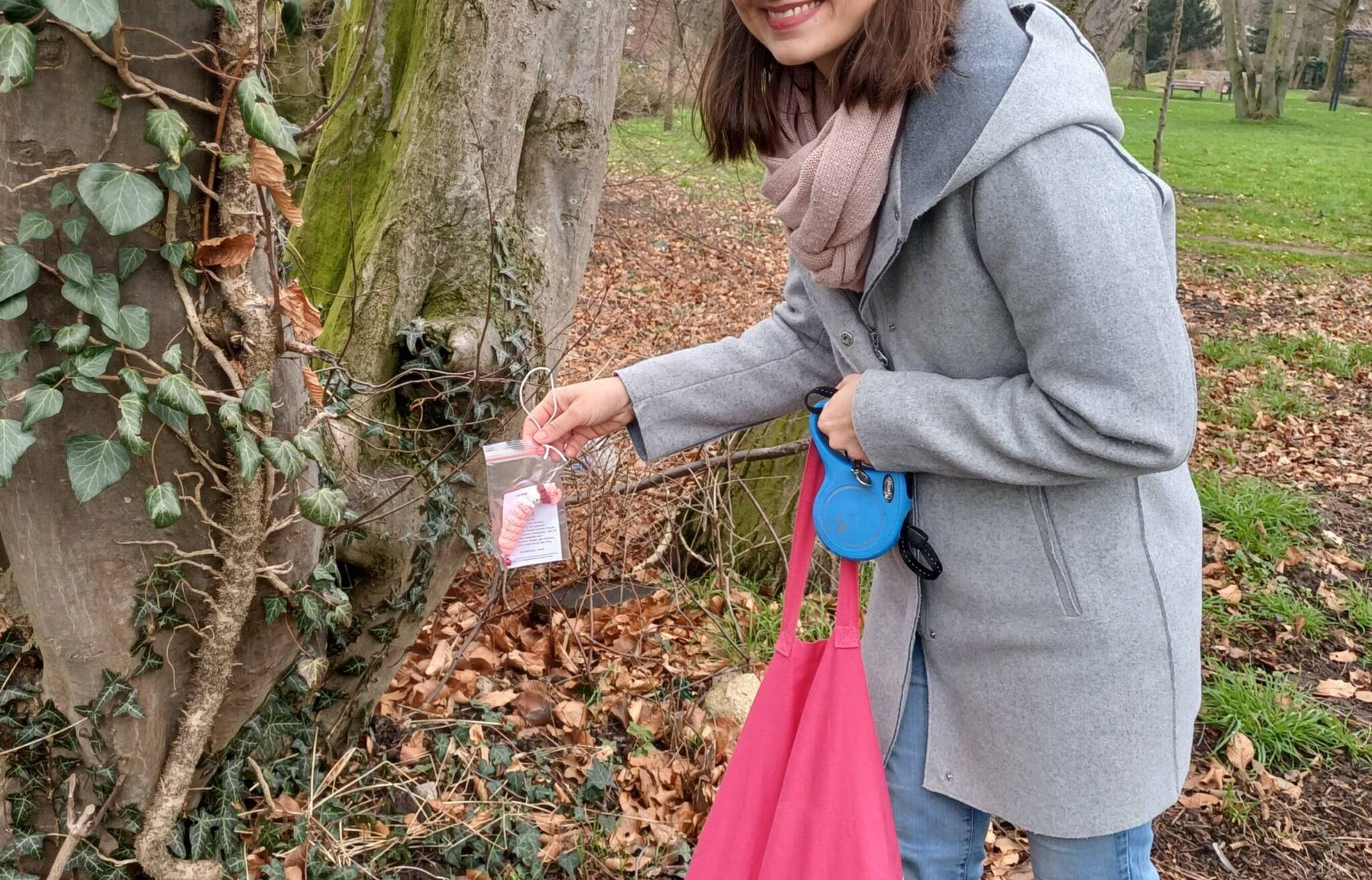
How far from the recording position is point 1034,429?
1.34 m

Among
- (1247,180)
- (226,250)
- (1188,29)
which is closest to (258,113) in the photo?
(226,250)

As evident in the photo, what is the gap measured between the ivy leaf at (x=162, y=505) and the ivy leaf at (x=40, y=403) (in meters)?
0.19

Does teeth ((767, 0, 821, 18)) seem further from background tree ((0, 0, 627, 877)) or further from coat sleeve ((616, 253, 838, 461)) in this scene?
background tree ((0, 0, 627, 877))

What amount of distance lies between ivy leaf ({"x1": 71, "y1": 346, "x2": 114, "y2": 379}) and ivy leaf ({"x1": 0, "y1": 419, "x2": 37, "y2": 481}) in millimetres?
113

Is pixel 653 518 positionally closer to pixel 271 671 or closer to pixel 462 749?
pixel 462 749

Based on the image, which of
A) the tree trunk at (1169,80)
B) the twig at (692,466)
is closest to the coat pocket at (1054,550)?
the twig at (692,466)

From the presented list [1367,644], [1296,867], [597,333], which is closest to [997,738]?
[1296,867]

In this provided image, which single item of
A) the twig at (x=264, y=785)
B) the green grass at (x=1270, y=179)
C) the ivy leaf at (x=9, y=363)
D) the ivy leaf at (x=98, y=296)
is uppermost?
the ivy leaf at (x=98, y=296)

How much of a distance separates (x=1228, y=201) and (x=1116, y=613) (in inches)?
614

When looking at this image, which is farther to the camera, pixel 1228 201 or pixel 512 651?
pixel 1228 201

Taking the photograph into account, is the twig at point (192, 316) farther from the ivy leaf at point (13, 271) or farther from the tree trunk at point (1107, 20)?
the tree trunk at point (1107, 20)

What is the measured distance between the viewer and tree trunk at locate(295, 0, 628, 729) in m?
2.22

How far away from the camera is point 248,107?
143cm

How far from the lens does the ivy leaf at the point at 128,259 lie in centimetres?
145
